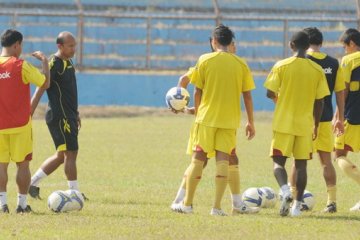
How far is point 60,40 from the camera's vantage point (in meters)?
12.0

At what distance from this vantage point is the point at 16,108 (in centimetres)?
1066

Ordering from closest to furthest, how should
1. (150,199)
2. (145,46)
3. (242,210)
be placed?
1. (242,210)
2. (150,199)
3. (145,46)

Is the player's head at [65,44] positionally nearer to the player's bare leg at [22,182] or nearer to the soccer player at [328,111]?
the player's bare leg at [22,182]

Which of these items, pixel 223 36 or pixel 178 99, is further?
pixel 178 99

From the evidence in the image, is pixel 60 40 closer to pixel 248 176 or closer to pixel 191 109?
pixel 191 109

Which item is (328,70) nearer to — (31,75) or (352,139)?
(352,139)

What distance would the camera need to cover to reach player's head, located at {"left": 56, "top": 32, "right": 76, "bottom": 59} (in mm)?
11930

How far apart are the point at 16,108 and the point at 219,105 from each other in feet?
7.29

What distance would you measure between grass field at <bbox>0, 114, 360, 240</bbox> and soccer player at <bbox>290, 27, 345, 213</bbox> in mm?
402

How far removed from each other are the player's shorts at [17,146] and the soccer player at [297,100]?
269cm

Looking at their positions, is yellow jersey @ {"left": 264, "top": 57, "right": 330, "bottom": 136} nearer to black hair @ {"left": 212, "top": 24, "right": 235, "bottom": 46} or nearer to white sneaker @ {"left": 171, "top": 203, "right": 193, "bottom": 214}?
black hair @ {"left": 212, "top": 24, "right": 235, "bottom": 46}

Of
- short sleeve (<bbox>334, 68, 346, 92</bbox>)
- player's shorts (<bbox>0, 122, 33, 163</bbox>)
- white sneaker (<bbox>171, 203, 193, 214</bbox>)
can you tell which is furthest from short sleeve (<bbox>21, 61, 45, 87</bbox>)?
short sleeve (<bbox>334, 68, 346, 92</bbox>)

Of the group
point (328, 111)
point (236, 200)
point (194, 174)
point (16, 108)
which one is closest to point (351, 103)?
point (328, 111)

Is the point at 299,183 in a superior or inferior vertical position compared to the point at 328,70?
inferior
